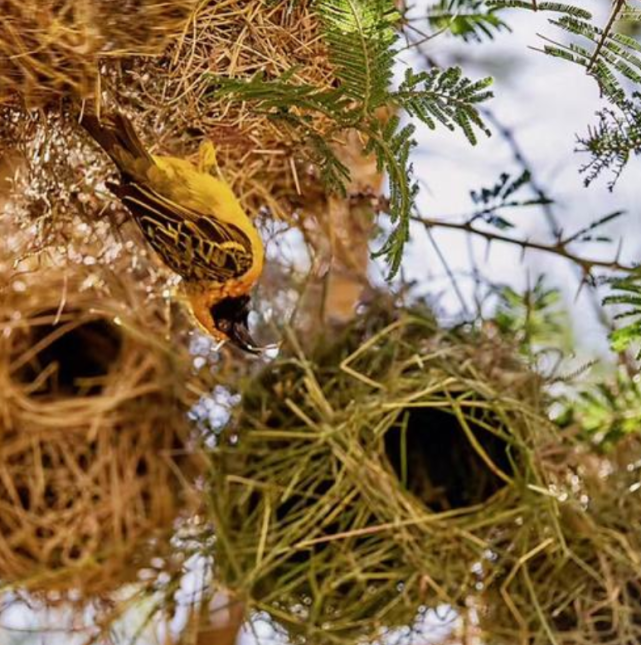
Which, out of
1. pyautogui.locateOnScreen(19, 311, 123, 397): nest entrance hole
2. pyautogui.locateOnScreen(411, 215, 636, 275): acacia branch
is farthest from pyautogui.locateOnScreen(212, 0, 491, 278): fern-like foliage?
pyautogui.locateOnScreen(19, 311, 123, 397): nest entrance hole

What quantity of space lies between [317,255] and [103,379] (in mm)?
247

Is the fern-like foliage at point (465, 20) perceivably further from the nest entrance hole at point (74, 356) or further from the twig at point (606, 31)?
the nest entrance hole at point (74, 356)

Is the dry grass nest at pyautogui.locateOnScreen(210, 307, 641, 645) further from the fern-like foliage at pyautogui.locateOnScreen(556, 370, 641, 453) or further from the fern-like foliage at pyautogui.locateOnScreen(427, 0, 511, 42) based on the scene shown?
the fern-like foliage at pyautogui.locateOnScreen(427, 0, 511, 42)

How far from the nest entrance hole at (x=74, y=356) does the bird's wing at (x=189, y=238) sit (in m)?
0.48

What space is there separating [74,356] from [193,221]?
594mm

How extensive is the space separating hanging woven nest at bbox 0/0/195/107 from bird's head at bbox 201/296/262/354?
0.58ft

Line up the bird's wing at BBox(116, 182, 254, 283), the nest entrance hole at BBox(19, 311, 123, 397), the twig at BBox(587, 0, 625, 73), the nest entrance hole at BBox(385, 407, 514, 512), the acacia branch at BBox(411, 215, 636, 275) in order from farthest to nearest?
the nest entrance hole at BBox(19, 311, 123, 397)
the nest entrance hole at BBox(385, 407, 514, 512)
the acacia branch at BBox(411, 215, 636, 275)
the bird's wing at BBox(116, 182, 254, 283)
the twig at BBox(587, 0, 625, 73)

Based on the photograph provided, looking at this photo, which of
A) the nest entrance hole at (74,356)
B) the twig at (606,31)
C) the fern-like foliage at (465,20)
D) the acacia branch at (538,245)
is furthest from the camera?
the nest entrance hole at (74,356)

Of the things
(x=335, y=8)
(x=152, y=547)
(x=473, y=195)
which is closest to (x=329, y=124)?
(x=335, y=8)

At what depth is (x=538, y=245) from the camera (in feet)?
3.59

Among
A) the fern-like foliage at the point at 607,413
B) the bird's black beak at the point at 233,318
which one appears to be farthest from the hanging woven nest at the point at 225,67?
the fern-like foliage at the point at 607,413

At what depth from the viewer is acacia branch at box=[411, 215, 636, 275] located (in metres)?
1.05

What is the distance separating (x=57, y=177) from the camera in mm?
881

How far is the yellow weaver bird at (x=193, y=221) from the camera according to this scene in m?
0.80
